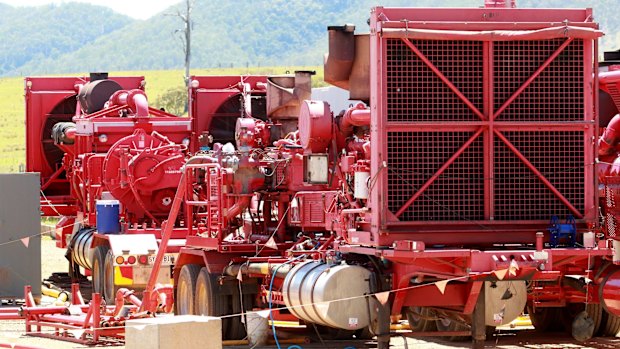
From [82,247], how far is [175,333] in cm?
1369

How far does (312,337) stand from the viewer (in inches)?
718

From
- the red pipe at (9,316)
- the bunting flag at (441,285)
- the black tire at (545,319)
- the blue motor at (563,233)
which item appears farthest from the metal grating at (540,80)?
the red pipe at (9,316)

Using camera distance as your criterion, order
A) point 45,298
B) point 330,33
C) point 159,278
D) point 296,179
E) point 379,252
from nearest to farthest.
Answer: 1. point 379,252
2. point 330,33
3. point 296,179
4. point 159,278
5. point 45,298

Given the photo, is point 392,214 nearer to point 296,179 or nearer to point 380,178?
point 380,178

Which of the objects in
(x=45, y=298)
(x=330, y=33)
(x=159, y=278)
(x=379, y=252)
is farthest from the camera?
(x=45, y=298)

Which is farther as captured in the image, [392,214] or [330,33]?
[330,33]

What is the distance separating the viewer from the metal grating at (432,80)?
14.6m

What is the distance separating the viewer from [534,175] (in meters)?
14.7

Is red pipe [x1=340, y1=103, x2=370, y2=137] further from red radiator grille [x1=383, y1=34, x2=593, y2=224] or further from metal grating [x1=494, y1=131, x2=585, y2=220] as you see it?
metal grating [x1=494, y1=131, x2=585, y2=220]

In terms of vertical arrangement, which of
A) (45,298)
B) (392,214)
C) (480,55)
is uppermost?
(480,55)

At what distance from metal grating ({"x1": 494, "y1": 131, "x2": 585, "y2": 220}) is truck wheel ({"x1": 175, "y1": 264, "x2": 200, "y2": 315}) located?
203 inches

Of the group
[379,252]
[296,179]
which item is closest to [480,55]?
[379,252]

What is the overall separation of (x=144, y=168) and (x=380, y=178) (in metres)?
11.5

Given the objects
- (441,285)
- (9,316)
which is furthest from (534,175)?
(9,316)
